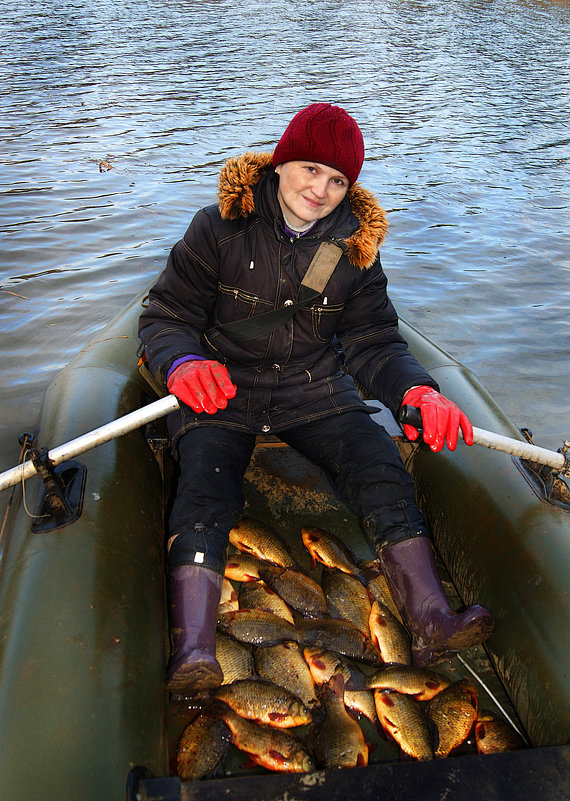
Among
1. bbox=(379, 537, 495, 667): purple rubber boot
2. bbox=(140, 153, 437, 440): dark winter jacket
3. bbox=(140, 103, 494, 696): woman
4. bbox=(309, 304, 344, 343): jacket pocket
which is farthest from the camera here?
bbox=(309, 304, 344, 343): jacket pocket

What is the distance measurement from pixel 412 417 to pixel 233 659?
Answer: 1364mm

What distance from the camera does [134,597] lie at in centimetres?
263

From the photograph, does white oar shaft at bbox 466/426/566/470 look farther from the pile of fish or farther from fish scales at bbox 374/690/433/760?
fish scales at bbox 374/690/433/760

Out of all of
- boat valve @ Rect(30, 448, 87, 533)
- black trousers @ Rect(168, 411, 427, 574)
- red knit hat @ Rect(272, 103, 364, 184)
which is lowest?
black trousers @ Rect(168, 411, 427, 574)

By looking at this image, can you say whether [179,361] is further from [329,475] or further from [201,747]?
[201,747]

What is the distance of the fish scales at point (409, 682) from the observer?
106 inches

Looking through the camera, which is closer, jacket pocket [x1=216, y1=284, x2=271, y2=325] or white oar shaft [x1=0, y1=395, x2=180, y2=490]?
white oar shaft [x1=0, y1=395, x2=180, y2=490]

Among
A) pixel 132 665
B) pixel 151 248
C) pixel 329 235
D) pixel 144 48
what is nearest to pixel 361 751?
pixel 132 665

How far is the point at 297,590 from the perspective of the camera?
3.10 meters

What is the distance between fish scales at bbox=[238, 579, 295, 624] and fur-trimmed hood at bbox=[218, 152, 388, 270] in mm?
1704

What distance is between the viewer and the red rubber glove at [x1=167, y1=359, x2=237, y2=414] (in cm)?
294

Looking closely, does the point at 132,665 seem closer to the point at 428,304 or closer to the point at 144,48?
the point at 428,304

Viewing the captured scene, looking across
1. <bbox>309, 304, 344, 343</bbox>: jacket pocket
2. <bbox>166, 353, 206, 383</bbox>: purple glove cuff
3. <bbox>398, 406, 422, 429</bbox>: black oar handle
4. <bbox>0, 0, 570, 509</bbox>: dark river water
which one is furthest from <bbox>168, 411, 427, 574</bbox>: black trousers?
<bbox>0, 0, 570, 509</bbox>: dark river water

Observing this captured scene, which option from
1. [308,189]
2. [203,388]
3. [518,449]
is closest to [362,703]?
[518,449]
